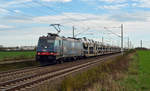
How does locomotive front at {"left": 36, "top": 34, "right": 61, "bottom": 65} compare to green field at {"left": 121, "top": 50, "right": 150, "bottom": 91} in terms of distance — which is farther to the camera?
locomotive front at {"left": 36, "top": 34, "right": 61, "bottom": 65}

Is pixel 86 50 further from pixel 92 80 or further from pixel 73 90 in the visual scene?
pixel 73 90

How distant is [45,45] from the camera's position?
29.1 meters

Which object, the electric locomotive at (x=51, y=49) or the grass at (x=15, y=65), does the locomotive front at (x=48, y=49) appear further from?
the grass at (x=15, y=65)

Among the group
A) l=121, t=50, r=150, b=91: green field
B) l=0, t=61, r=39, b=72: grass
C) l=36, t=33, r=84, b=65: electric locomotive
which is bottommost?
l=121, t=50, r=150, b=91: green field

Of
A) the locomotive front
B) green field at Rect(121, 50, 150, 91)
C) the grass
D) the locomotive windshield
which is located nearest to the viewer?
green field at Rect(121, 50, 150, 91)

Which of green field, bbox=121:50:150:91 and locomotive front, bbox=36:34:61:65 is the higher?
locomotive front, bbox=36:34:61:65

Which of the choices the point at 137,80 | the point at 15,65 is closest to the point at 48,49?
the point at 15,65

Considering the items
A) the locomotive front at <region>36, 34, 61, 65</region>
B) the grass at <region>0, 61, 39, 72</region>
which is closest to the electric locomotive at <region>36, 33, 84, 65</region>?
the locomotive front at <region>36, 34, 61, 65</region>

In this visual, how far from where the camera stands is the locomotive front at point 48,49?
28438mm

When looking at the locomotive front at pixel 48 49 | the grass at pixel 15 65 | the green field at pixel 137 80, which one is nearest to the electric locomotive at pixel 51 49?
the locomotive front at pixel 48 49

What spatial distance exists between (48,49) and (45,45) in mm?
621

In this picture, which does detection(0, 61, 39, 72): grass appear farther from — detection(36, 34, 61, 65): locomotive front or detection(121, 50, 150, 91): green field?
detection(121, 50, 150, 91): green field

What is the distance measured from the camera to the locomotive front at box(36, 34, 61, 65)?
93.3 feet

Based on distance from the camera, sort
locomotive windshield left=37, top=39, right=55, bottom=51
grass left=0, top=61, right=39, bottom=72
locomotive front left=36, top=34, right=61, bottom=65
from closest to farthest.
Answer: grass left=0, top=61, right=39, bottom=72, locomotive front left=36, top=34, right=61, bottom=65, locomotive windshield left=37, top=39, right=55, bottom=51
